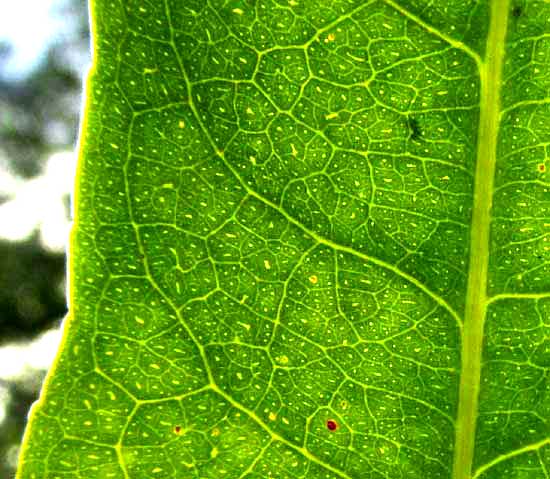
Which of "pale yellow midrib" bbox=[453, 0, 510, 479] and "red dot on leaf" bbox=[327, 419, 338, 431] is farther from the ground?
"pale yellow midrib" bbox=[453, 0, 510, 479]

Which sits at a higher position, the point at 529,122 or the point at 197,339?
the point at 529,122

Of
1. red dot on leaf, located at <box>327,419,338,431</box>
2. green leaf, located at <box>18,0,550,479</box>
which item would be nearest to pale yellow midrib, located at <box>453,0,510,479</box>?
green leaf, located at <box>18,0,550,479</box>

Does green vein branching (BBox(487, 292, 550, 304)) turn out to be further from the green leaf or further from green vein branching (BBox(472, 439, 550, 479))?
green vein branching (BBox(472, 439, 550, 479))

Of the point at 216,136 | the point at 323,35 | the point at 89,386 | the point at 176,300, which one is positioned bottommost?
the point at 89,386

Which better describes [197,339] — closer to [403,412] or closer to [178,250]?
[178,250]

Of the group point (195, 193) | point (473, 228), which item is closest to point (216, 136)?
point (195, 193)

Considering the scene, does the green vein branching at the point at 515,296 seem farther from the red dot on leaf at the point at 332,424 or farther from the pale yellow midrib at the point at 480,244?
the red dot on leaf at the point at 332,424

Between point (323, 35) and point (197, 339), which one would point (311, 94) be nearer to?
point (323, 35)

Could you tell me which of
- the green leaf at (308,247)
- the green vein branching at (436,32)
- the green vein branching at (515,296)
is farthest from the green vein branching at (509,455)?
the green vein branching at (436,32)
